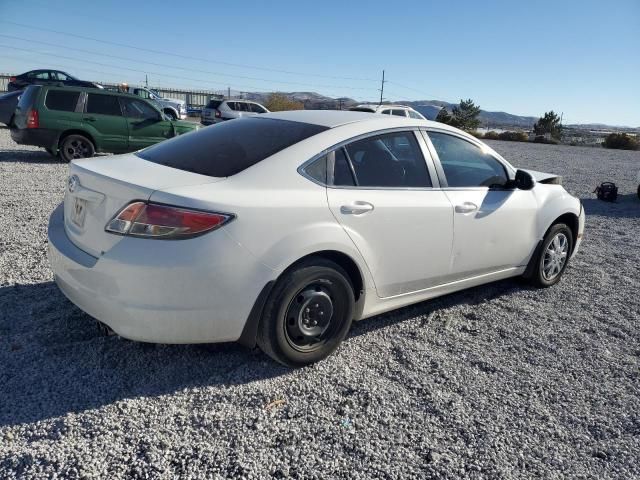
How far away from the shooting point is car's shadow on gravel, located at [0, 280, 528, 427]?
8.76 ft

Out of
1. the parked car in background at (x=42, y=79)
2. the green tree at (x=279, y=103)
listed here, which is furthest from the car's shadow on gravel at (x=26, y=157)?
the green tree at (x=279, y=103)

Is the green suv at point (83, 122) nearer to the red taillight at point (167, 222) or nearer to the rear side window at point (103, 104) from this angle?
the rear side window at point (103, 104)

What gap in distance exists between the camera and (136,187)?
2.62m

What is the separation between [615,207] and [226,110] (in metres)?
17.1

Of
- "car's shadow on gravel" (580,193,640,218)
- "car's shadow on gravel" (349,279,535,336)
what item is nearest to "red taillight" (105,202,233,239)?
"car's shadow on gravel" (349,279,535,336)

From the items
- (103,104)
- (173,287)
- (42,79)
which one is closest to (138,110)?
(103,104)

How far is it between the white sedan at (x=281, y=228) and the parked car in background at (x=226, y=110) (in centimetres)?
1937

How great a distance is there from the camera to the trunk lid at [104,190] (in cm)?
263

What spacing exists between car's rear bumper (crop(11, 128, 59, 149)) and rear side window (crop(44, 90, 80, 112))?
20.1 inches

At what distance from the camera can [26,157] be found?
11461 mm

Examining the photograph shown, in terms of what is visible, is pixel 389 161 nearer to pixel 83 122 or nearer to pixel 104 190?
pixel 104 190

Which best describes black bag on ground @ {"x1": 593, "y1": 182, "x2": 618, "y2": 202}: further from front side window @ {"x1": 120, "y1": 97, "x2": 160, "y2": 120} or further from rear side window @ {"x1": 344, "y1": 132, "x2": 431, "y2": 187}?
front side window @ {"x1": 120, "y1": 97, "x2": 160, "y2": 120}

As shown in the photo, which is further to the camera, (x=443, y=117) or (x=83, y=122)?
(x=443, y=117)

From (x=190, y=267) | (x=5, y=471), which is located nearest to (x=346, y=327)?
(x=190, y=267)
